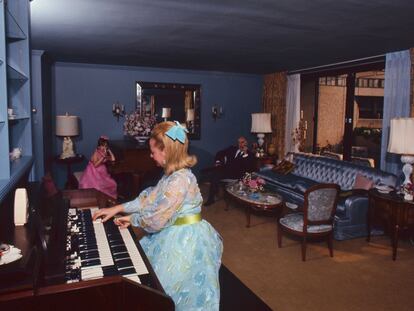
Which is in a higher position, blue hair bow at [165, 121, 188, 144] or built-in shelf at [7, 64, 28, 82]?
built-in shelf at [7, 64, 28, 82]

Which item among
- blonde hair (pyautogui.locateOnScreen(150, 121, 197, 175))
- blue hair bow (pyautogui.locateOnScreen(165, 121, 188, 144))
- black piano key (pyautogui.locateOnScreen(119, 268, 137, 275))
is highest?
blue hair bow (pyautogui.locateOnScreen(165, 121, 188, 144))

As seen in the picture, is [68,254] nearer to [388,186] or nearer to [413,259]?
[413,259]

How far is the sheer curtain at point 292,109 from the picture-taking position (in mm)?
8328

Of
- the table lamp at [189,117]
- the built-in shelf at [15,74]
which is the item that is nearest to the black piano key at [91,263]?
the built-in shelf at [15,74]

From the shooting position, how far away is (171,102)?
8477 millimetres

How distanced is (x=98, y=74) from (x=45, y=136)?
1.86 m

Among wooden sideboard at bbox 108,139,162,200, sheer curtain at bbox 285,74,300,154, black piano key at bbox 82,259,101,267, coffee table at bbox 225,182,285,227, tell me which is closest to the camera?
black piano key at bbox 82,259,101,267

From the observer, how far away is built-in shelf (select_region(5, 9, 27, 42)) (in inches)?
104

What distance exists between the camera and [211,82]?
889cm

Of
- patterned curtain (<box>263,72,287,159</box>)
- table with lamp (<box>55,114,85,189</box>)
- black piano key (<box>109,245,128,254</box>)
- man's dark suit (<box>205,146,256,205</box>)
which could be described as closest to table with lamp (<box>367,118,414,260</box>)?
man's dark suit (<box>205,146,256,205</box>)

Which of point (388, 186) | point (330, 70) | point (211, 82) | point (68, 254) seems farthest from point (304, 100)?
point (68, 254)

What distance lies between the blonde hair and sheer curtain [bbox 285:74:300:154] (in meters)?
6.53

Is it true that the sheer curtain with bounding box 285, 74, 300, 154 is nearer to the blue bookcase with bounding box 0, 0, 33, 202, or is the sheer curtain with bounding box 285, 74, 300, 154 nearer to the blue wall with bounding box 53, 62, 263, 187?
the blue wall with bounding box 53, 62, 263, 187

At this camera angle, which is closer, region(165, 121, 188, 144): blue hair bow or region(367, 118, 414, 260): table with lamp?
region(165, 121, 188, 144): blue hair bow
